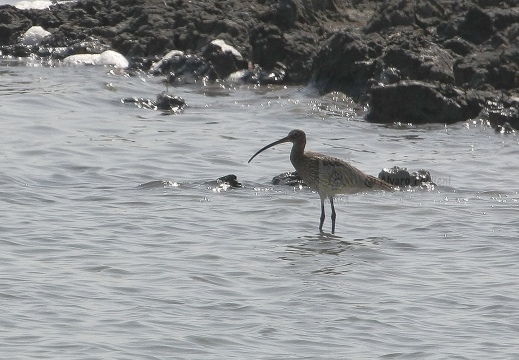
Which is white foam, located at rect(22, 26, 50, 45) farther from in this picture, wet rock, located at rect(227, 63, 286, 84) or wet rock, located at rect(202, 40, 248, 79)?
wet rock, located at rect(227, 63, 286, 84)

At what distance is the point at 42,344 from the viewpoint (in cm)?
748

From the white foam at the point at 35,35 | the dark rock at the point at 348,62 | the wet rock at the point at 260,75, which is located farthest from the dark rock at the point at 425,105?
the white foam at the point at 35,35

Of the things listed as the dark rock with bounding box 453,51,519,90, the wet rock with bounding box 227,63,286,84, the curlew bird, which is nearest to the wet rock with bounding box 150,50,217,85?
the wet rock with bounding box 227,63,286,84

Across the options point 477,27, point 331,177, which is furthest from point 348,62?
point 331,177

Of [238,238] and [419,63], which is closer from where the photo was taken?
[238,238]

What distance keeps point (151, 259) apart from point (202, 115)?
24.9ft

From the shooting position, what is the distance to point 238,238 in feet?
36.0

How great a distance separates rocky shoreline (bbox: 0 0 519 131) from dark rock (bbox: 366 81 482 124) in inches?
0.6

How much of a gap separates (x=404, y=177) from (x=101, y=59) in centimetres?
904

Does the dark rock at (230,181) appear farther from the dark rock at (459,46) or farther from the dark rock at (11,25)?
the dark rock at (11,25)

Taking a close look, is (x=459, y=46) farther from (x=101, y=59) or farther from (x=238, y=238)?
(x=238, y=238)

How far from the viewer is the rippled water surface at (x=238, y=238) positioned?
25.9 feet

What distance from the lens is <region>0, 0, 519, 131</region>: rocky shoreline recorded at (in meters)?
16.7

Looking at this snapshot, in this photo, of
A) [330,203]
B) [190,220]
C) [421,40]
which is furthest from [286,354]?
[421,40]
